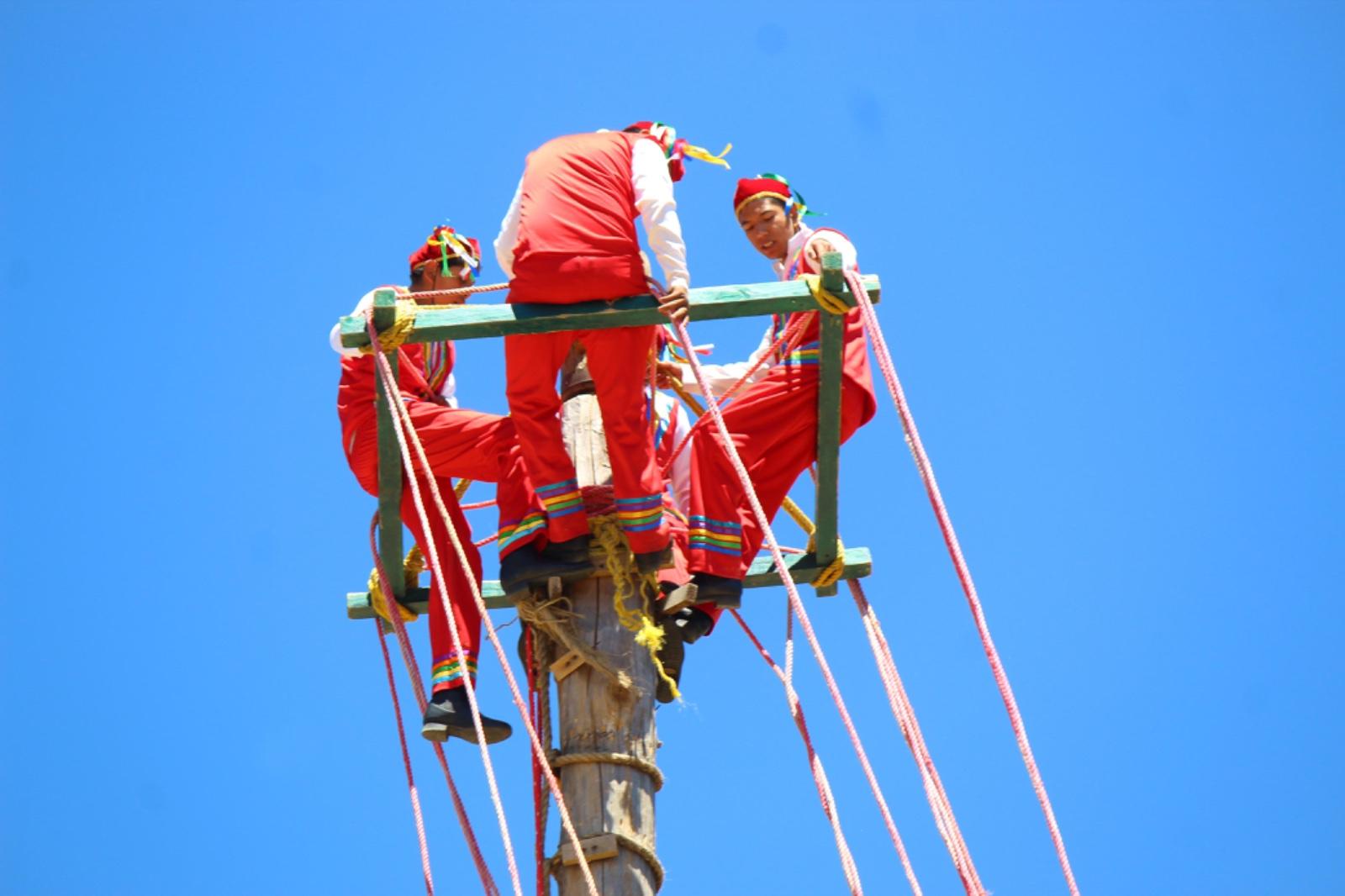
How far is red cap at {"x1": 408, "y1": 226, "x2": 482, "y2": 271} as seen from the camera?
690 centimetres

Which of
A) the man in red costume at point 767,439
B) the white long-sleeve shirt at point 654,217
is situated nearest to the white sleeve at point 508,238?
the white long-sleeve shirt at point 654,217

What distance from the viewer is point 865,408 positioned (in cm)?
634

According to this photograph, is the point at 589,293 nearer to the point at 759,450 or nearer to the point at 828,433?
the point at 759,450

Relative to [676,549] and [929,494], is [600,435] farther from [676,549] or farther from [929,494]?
[929,494]

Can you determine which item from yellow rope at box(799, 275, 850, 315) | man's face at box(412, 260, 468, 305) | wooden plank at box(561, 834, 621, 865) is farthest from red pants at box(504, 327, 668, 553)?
man's face at box(412, 260, 468, 305)

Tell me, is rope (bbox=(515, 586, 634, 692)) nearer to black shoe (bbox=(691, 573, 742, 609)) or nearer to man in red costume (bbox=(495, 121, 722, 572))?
man in red costume (bbox=(495, 121, 722, 572))

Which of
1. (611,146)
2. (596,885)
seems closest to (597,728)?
(596,885)

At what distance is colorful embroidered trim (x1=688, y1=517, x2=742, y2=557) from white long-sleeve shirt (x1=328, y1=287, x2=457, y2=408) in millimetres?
1172

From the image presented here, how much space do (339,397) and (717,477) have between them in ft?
4.64

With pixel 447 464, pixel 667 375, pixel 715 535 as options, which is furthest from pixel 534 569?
pixel 667 375

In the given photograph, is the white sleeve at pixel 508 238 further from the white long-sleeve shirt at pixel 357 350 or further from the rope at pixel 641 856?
the rope at pixel 641 856

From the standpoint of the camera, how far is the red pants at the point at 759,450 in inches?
237

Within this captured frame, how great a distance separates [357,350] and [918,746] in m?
2.13

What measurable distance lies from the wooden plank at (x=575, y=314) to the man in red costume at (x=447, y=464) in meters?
0.25
